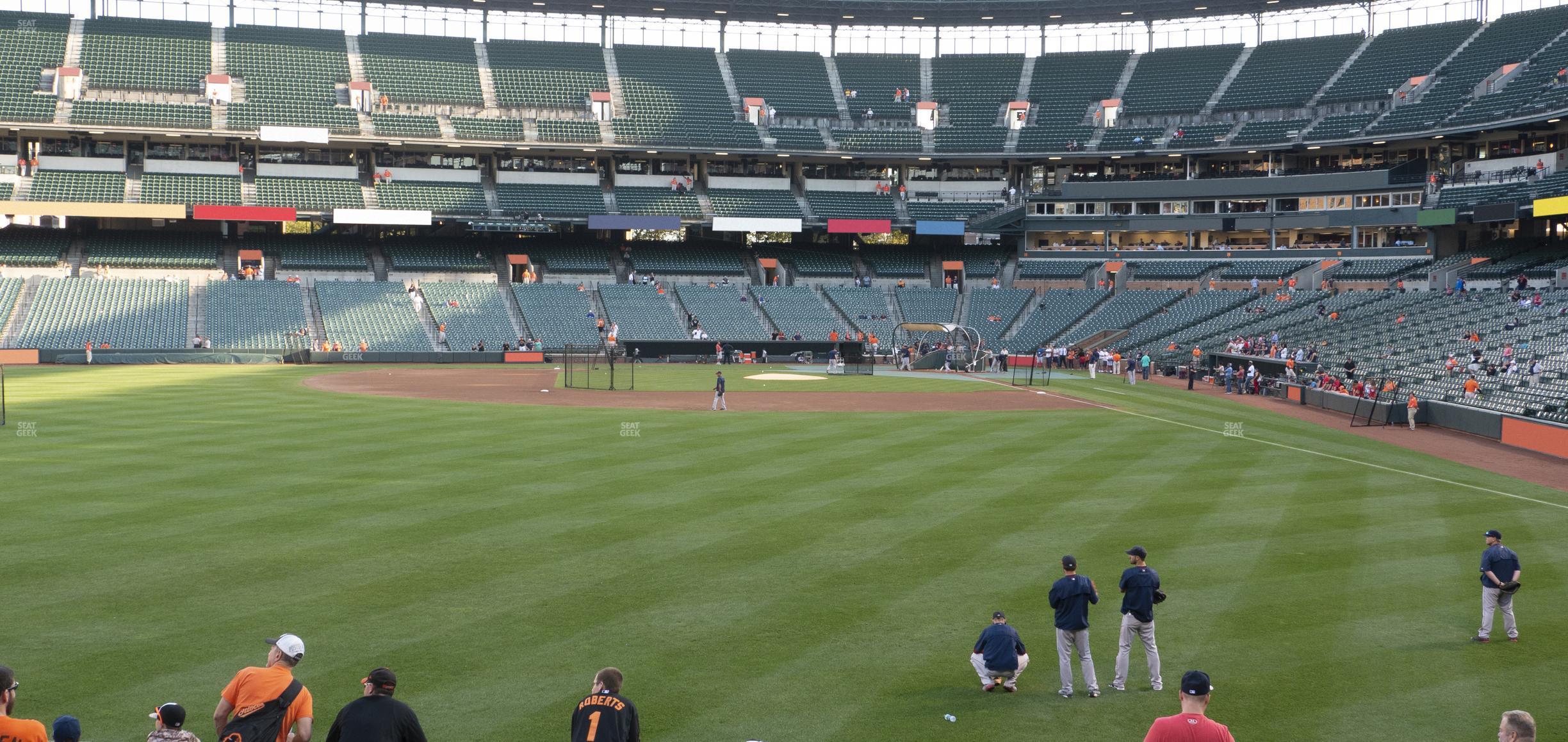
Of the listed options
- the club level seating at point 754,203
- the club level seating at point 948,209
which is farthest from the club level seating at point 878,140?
the club level seating at point 754,203

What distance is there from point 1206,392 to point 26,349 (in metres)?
63.1

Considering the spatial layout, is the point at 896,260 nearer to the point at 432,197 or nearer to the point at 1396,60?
the point at 432,197

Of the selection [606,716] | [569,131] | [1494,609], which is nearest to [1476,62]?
[569,131]

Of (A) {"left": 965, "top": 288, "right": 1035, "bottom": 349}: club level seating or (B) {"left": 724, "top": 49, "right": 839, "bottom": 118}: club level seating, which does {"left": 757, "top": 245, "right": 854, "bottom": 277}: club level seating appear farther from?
(A) {"left": 965, "top": 288, "right": 1035, "bottom": 349}: club level seating

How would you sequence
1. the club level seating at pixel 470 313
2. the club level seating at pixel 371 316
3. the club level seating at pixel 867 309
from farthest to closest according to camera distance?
1. the club level seating at pixel 867 309
2. the club level seating at pixel 470 313
3. the club level seating at pixel 371 316

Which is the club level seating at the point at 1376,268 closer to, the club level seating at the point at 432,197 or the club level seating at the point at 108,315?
the club level seating at the point at 432,197

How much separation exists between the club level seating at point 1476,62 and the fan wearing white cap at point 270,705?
80286 mm

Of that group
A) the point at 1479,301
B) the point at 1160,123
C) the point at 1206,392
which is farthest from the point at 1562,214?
the point at 1160,123

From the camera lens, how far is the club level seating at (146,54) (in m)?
78.3

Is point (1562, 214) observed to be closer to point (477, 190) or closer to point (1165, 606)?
point (1165, 606)

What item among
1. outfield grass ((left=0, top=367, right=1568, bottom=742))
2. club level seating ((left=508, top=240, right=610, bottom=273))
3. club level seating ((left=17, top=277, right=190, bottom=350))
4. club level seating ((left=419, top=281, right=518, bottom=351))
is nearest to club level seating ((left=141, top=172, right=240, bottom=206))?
club level seating ((left=17, top=277, right=190, bottom=350))

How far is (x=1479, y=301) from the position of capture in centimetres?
5681

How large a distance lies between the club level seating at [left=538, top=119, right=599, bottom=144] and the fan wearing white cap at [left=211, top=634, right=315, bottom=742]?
77.6 m

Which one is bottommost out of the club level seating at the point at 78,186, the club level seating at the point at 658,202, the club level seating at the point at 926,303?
the club level seating at the point at 926,303
